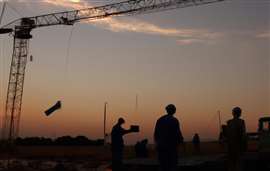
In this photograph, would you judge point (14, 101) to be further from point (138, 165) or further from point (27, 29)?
point (138, 165)

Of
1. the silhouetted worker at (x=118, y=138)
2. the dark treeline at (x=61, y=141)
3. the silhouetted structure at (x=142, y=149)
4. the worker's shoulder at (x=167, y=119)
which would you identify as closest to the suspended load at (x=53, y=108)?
the silhouetted worker at (x=118, y=138)

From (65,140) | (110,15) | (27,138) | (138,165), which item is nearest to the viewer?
(138,165)

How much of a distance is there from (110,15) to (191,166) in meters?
58.6

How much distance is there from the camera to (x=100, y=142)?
241 ft

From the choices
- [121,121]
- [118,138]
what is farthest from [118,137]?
[121,121]

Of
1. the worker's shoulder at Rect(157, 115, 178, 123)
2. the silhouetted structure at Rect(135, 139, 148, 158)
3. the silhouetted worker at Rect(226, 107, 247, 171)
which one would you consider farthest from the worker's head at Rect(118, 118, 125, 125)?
the silhouetted structure at Rect(135, 139, 148, 158)

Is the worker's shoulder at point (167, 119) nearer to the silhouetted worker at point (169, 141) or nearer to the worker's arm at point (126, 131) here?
the silhouetted worker at point (169, 141)

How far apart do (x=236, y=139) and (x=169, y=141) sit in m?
1.38

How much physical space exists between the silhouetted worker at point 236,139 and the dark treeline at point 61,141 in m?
63.7

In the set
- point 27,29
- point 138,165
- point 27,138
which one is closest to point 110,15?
point 27,29

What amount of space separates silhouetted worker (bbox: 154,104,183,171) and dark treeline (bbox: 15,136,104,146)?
63.9 meters

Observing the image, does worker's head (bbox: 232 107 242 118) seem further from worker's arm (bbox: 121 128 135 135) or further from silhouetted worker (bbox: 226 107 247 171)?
worker's arm (bbox: 121 128 135 135)

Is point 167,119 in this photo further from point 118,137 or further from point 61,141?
point 61,141

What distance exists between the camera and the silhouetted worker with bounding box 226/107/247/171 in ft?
27.4
